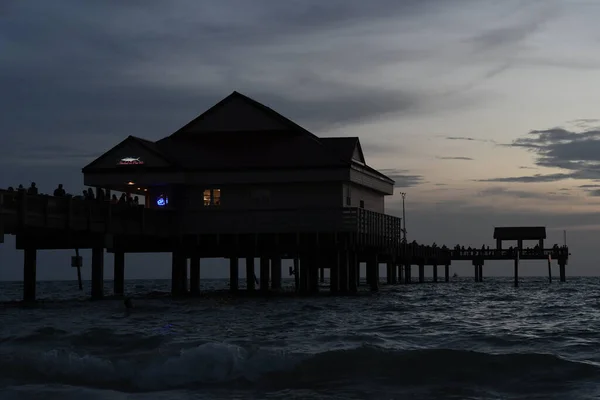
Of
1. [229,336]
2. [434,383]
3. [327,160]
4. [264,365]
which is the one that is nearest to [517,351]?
[434,383]

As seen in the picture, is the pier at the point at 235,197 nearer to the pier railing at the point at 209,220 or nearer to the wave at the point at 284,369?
the pier railing at the point at 209,220

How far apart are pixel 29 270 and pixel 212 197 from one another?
389 inches

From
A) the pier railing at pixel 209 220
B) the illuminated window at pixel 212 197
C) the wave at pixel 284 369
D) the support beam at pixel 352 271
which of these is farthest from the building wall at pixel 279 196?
the wave at pixel 284 369

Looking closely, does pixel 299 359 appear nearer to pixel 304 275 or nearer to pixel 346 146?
pixel 304 275

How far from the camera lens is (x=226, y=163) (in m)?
48.1

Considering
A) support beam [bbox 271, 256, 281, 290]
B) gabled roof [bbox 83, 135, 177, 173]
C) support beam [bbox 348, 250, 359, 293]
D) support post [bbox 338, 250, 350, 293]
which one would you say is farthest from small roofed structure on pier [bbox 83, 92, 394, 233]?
support beam [bbox 271, 256, 281, 290]

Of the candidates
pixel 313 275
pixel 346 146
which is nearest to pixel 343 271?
pixel 313 275

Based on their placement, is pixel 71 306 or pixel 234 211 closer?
pixel 71 306

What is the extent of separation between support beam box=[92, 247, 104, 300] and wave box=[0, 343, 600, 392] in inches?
843

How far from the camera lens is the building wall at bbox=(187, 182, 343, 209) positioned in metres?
46.9

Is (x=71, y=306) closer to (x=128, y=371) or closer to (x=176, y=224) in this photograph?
(x=176, y=224)

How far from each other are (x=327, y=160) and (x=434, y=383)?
96.9ft

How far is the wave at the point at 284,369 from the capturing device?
18.3 metres

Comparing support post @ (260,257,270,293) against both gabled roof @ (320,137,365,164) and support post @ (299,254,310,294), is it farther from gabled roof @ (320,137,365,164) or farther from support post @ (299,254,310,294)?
gabled roof @ (320,137,365,164)
